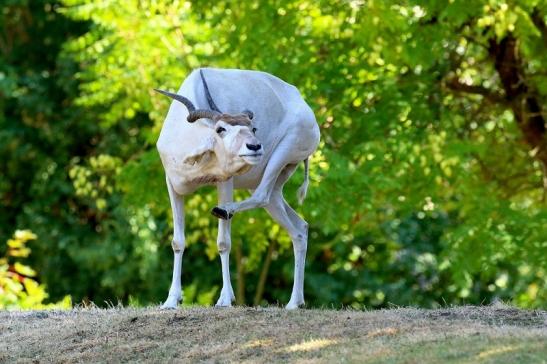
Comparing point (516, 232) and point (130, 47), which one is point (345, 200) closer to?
point (516, 232)

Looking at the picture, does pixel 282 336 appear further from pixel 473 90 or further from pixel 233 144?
pixel 473 90

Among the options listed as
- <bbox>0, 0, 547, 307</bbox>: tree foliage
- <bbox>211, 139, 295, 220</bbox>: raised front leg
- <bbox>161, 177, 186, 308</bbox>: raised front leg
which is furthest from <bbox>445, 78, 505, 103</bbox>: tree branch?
<bbox>161, 177, 186, 308</bbox>: raised front leg

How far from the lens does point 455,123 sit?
724 inches

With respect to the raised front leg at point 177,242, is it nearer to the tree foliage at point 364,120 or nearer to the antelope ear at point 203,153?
the antelope ear at point 203,153

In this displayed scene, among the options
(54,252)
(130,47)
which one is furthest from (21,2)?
(130,47)

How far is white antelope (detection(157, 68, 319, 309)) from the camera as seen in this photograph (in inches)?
398

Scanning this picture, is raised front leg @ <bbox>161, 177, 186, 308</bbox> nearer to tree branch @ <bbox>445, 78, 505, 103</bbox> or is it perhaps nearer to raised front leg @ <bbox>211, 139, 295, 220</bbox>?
raised front leg @ <bbox>211, 139, 295, 220</bbox>

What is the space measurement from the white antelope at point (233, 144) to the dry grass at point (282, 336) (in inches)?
28.4

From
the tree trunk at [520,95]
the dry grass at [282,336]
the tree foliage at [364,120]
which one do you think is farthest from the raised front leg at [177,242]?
the tree trunk at [520,95]

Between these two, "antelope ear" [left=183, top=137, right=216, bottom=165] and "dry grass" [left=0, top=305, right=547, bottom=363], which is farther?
"antelope ear" [left=183, top=137, right=216, bottom=165]

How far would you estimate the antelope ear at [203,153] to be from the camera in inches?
401

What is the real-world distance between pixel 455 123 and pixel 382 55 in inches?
78.6

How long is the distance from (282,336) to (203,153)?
60.9 inches

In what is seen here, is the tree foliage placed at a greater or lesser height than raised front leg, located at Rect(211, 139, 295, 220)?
lesser
